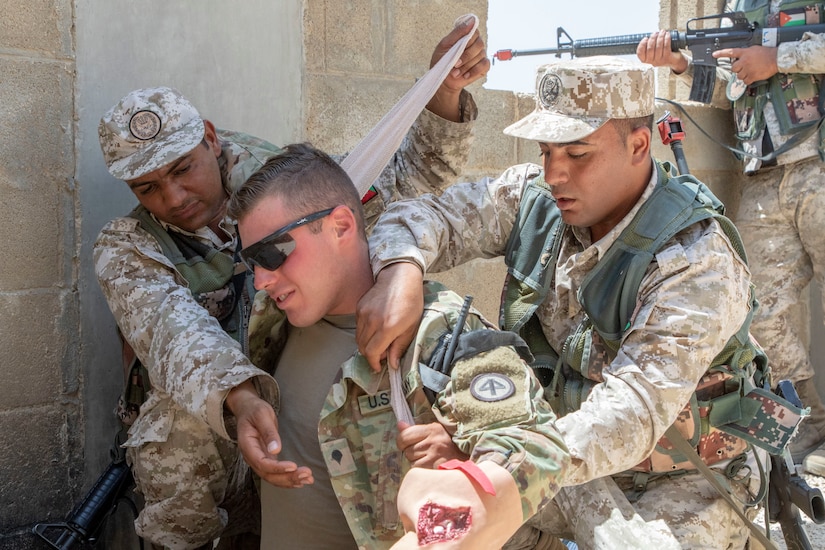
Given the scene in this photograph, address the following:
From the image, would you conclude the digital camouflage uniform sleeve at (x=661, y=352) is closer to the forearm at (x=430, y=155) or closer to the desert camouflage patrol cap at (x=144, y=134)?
the forearm at (x=430, y=155)

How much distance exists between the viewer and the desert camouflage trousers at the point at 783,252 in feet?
15.9

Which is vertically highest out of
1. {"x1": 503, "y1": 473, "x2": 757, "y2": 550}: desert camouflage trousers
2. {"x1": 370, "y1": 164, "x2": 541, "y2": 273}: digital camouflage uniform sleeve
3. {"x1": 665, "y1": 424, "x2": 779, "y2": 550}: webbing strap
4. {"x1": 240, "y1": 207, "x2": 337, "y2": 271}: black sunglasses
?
{"x1": 240, "y1": 207, "x2": 337, "y2": 271}: black sunglasses

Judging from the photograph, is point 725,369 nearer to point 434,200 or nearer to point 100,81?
point 434,200

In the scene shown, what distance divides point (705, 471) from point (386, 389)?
2.90ft

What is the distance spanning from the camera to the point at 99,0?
132 inches

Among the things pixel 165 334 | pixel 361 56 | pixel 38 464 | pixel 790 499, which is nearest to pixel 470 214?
pixel 165 334

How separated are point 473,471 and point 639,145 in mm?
1200

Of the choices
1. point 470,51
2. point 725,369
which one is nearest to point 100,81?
point 470,51

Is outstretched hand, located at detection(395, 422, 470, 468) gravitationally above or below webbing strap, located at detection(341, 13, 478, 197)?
below

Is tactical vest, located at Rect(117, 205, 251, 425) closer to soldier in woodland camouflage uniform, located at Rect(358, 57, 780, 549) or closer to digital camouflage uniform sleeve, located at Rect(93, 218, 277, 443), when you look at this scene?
digital camouflage uniform sleeve, located at Rect(93, 218, 277, 443)

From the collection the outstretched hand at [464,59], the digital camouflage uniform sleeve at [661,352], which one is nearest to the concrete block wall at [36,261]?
the outstretched hand at [464,59]

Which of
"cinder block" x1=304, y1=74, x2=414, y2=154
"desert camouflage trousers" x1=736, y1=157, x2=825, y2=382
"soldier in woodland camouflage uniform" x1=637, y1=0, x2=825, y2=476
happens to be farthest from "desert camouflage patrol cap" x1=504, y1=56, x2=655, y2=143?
"desert camouflage trousers" x1=736, y1=157, x2=825, y2=382

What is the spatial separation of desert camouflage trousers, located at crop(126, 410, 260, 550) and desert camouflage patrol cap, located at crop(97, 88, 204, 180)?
2.62 ft

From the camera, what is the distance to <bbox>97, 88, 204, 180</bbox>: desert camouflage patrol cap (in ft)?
9.72
